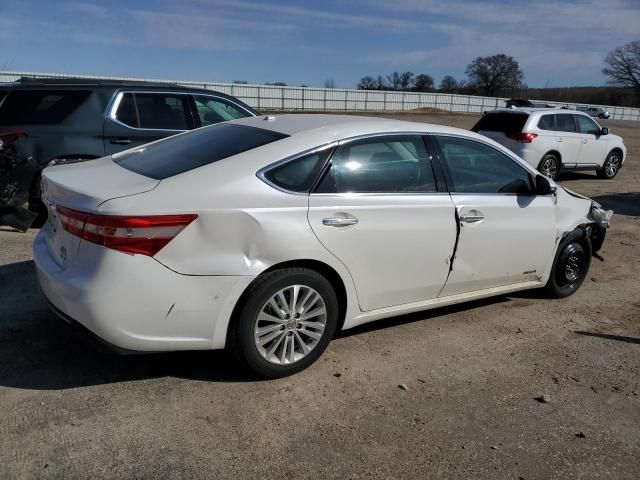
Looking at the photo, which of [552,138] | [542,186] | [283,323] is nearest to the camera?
[283,323]

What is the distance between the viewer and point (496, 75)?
328ft

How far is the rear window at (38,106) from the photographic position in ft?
22.3

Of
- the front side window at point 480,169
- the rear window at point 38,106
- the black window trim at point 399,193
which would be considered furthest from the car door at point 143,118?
the front side window at point 480,169

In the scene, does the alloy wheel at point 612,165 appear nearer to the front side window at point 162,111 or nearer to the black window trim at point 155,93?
the black window trim at point 155,93

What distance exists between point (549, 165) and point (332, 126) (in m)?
10.00

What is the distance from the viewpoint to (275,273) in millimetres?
3395

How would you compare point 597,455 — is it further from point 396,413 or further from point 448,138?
point 448,138

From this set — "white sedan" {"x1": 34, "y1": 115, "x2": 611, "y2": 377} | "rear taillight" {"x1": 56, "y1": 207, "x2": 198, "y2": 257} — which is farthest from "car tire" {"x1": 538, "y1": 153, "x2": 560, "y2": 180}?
"rear taillight" {"x1": 56, "y1": 207, "x2": 198, "y2": 257}

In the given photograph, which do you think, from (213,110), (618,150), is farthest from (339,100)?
(213,110)

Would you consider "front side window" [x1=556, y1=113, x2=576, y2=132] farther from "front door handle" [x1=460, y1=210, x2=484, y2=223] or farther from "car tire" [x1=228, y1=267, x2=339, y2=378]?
"car tire" [x1=228, y1=267, x2=339, y2=378]

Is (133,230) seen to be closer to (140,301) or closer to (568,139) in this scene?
(140,301)

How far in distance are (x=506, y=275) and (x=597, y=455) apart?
182 cm

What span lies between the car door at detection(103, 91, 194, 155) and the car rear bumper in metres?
4.00

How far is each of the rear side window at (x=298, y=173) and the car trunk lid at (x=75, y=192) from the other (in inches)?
27.9
